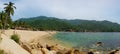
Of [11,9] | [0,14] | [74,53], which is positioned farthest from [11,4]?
[74,53]

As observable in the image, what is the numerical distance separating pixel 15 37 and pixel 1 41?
11.3m

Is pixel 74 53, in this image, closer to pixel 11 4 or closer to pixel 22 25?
pixel 11 4

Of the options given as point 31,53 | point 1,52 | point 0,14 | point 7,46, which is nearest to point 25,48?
point 31,53

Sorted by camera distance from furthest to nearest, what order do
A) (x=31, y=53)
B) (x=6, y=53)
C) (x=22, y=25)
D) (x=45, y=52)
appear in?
(x=22, y=25) < (x=45, y=52) < (x=31, y=53) < (x=6, y=53)

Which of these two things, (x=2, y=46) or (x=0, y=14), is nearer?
(x=2, y=46)

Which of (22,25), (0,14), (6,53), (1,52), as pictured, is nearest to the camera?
(1,52)

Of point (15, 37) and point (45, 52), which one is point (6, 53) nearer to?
point (45, 52)

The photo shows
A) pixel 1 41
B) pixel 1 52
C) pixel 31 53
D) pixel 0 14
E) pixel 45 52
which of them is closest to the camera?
pixel 1 52

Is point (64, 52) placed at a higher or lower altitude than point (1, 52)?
lower

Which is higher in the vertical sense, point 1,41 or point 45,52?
point 1,41

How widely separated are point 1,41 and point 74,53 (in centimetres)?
1818

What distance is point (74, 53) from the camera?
45344 mm

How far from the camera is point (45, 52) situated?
3694cm

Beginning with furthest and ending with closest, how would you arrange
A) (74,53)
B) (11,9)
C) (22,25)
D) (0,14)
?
(22,25)
(0,14)
(11,9)
(74,53)
